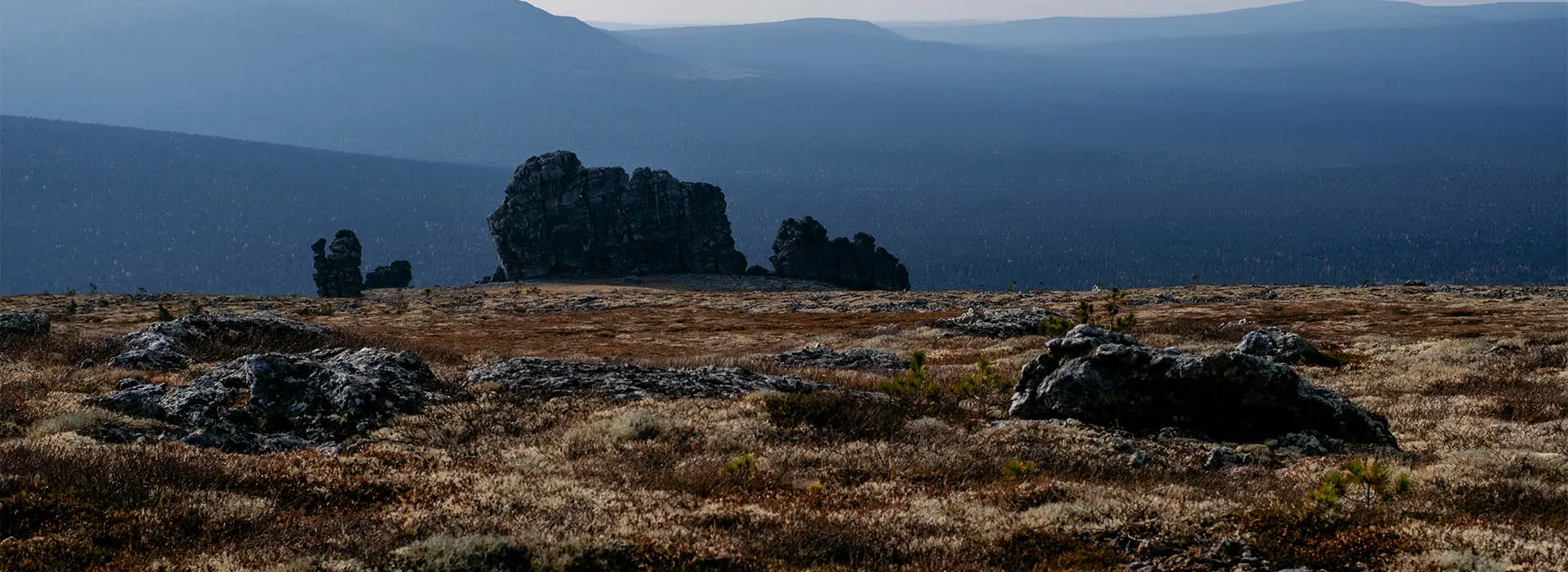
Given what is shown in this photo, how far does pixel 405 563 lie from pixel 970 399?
54.6ft

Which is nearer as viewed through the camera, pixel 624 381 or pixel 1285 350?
A: pixel 624 381

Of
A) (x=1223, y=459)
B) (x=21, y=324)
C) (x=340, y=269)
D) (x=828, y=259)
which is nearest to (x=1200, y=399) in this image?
(x=1223, y=459)

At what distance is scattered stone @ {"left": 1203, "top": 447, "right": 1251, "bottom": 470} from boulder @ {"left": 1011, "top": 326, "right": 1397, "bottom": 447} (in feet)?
6.62

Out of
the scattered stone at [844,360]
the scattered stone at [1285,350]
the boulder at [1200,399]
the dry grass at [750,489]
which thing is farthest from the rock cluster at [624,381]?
the scattered stone at [1285,350]

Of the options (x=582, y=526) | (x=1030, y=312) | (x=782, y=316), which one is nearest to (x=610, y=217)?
(x=782, y=316)

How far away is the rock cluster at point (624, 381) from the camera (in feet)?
75.2

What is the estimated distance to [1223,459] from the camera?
1786cm

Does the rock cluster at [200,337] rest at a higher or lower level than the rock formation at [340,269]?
higher

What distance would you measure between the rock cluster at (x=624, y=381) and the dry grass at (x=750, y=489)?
3.39 ft

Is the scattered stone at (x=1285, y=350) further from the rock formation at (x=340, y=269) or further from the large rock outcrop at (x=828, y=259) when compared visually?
the large rock outcrop at (x=828, y=259)

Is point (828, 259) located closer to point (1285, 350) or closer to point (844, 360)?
point (844, 360)

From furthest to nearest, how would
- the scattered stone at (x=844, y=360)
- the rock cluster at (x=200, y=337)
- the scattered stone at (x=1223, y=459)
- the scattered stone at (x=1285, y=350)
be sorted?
the scattered stone at (x=844, y=360)
the scattered stone at (x=1285, y=350)
the rock cluster at (x=200, y=337)
the scattered stone at (x=1223, y=459)

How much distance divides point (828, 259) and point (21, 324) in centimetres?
13273

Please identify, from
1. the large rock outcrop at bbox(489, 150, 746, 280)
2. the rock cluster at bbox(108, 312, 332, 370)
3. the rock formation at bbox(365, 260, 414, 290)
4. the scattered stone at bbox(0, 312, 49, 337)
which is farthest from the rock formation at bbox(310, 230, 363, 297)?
the rock cluster at bbox(108, 312, 332, 370)
